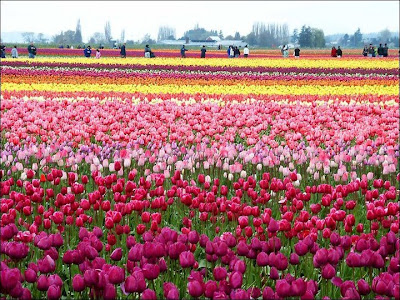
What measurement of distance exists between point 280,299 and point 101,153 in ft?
15.2

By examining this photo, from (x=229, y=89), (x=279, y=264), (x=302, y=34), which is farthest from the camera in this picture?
(x=302, y=34)

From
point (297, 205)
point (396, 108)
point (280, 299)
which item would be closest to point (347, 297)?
point (280, 299)

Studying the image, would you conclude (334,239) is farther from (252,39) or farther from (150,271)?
(252,39)

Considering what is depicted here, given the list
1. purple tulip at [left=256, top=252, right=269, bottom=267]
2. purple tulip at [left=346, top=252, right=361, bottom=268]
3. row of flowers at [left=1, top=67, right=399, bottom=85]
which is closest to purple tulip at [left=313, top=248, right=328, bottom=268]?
purple tulip at [left=346, top=252, right=361, bottom=268]

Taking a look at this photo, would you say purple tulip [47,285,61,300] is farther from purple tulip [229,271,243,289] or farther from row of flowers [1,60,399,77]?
row of flowers [1,60,399,77]

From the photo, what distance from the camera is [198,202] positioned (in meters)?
5.03

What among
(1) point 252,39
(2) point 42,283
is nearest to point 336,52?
(2) point 42,283

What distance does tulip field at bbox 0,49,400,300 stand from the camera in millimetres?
3492

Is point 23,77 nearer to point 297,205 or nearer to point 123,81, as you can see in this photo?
Answer: point 123,81

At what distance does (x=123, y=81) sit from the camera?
21.4 m

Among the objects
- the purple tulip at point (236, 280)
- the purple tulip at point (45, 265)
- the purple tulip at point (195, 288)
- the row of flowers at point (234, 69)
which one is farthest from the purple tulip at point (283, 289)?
the row of flowers at point (234, 69)

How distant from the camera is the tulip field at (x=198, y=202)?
137 inches

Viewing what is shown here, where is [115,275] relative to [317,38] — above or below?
below

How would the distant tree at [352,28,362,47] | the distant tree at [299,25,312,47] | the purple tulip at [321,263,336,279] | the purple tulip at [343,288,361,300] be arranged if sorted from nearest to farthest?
the purple tulip at [343,288,361,300], the purple tulip at [321,263,336,279], the distant tree at [299,25,312,47], the distant tree at [352,28,362,47]
